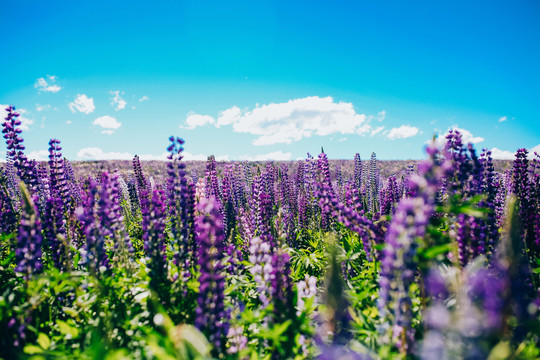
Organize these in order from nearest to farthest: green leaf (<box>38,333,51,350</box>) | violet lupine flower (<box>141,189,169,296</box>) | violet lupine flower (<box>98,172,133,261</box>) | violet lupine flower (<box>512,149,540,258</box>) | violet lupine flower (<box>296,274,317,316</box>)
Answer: green leaf (<box>38,333,51,350</box>)
violet lupine flower (<box>296,274,317,316</box>)
violet lupine flower (<box>141,189,169,296</box>)
violet lupine flower (<box>98,172,133,261</box>)
violet lupine flower (<box>512,149,540,258</box>)

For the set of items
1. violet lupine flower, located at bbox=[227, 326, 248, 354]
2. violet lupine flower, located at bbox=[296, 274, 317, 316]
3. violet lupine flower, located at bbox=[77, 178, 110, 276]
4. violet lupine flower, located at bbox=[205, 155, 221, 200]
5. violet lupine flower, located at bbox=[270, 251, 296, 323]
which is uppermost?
violet lupine flower, located at bbox=[205, 155, 221, 200]

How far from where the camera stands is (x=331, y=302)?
6.35 feet

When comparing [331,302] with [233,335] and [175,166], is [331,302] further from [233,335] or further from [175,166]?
[175,166]

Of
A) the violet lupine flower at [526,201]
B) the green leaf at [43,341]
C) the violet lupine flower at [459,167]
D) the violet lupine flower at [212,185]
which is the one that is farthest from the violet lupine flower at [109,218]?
the violet lupine flower at [526,201]

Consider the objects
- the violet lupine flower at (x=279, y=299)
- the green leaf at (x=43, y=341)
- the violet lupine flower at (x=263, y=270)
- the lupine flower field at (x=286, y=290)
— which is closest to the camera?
the lupine flower field at (x=286, y=290)

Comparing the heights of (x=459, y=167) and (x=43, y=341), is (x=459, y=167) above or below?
above

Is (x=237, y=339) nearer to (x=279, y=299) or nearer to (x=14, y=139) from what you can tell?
(x=279, y=299)

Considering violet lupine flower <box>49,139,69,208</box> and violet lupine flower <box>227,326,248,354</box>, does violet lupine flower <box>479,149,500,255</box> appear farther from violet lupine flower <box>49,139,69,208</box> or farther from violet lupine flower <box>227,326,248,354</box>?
violet lupine flower <box>49,139,69,208</box>

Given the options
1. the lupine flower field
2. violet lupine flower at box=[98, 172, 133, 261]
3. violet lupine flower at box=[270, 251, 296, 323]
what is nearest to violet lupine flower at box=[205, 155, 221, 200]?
the lupine flower field

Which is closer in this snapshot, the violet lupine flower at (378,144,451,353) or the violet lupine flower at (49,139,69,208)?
the violet lupine flower at (378,144,451,353)

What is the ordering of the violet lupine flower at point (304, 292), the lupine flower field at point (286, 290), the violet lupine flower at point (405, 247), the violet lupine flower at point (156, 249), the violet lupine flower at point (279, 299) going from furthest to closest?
the violet lupine flower at point (156, 249) → the violet lupine flower at point (304, 292) → the violet lupine flower at point (279, 299) → the violet lupine flower at point (405, 247) → the lupine flower field at point (286, 290)

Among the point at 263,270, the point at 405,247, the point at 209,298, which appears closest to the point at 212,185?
the point at 263,270

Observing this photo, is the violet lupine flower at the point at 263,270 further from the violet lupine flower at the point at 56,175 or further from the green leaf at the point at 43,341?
the violet lupine flower at the point at 56,175

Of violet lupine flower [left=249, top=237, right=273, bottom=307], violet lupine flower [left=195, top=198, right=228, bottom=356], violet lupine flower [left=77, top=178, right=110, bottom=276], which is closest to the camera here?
violet lupine flower [left=195, top=198, right=228, bottom=356]
